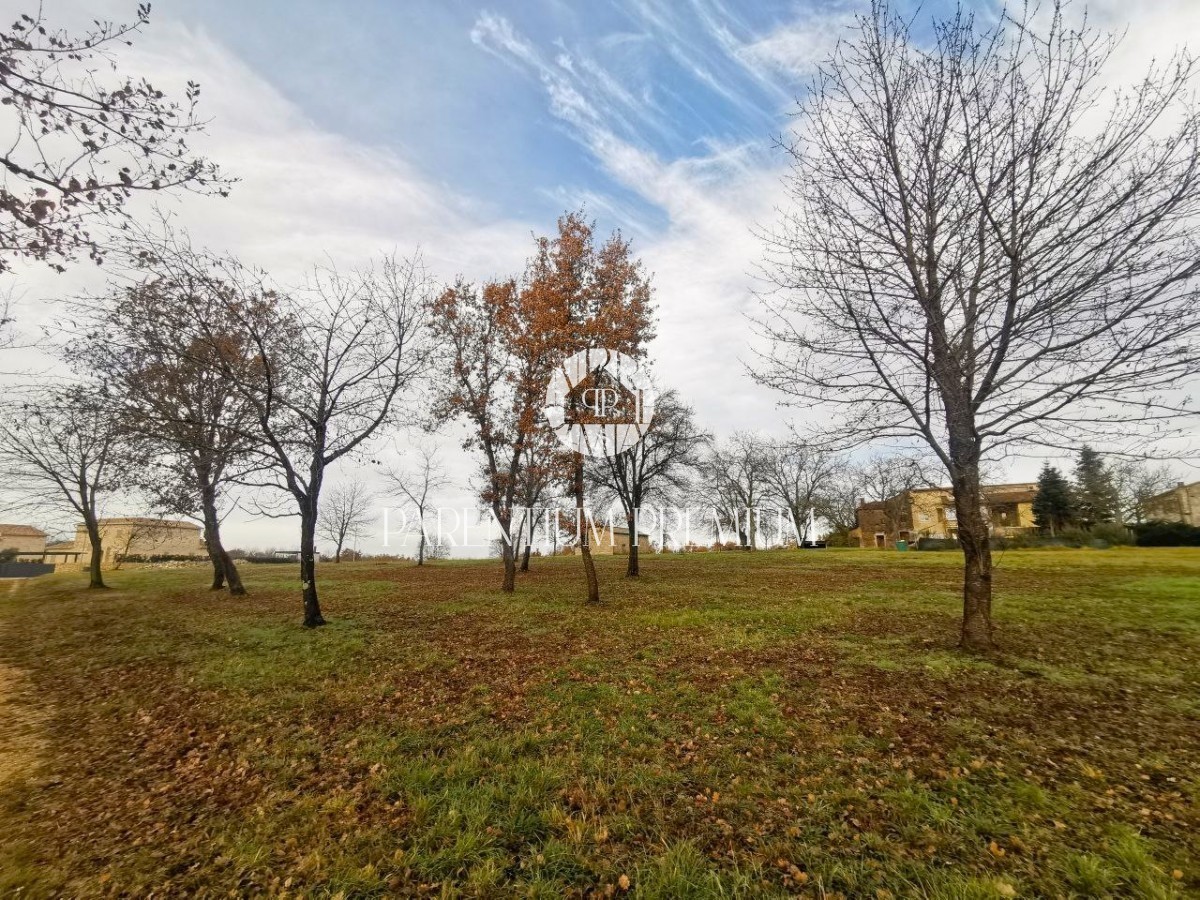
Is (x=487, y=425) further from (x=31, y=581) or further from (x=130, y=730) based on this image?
(x=31, y=581)

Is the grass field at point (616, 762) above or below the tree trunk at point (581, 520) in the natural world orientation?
below

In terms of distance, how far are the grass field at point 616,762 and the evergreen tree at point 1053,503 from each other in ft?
136

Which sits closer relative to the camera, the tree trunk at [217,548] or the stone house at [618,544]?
the tree trunk at [217,548]

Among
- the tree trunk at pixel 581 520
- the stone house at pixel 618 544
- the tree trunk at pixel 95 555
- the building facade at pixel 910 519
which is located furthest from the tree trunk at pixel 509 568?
the building facade at pixel 910 519

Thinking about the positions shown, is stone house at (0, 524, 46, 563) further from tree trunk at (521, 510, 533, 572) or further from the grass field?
the grass field

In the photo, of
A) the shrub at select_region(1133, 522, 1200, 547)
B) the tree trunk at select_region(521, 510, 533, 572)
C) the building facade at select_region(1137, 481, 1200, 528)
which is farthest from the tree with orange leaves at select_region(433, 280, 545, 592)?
the building facade at select_region(1137, 481, 1200, 528)

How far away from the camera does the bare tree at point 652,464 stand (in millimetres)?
25234

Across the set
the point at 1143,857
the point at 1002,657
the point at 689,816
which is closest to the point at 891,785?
the point at 1143,857

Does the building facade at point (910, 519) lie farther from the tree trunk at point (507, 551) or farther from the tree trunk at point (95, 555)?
the tree trunk at point (95, 555)

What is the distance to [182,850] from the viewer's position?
13.9 ft

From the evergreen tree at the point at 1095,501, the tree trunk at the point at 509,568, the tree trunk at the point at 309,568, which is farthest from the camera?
the evergreen tree at the point at 1095,501

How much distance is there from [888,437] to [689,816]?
24.9ft

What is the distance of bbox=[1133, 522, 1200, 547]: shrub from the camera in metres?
32.2

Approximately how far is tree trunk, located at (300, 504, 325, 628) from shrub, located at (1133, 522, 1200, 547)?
50958 mm
